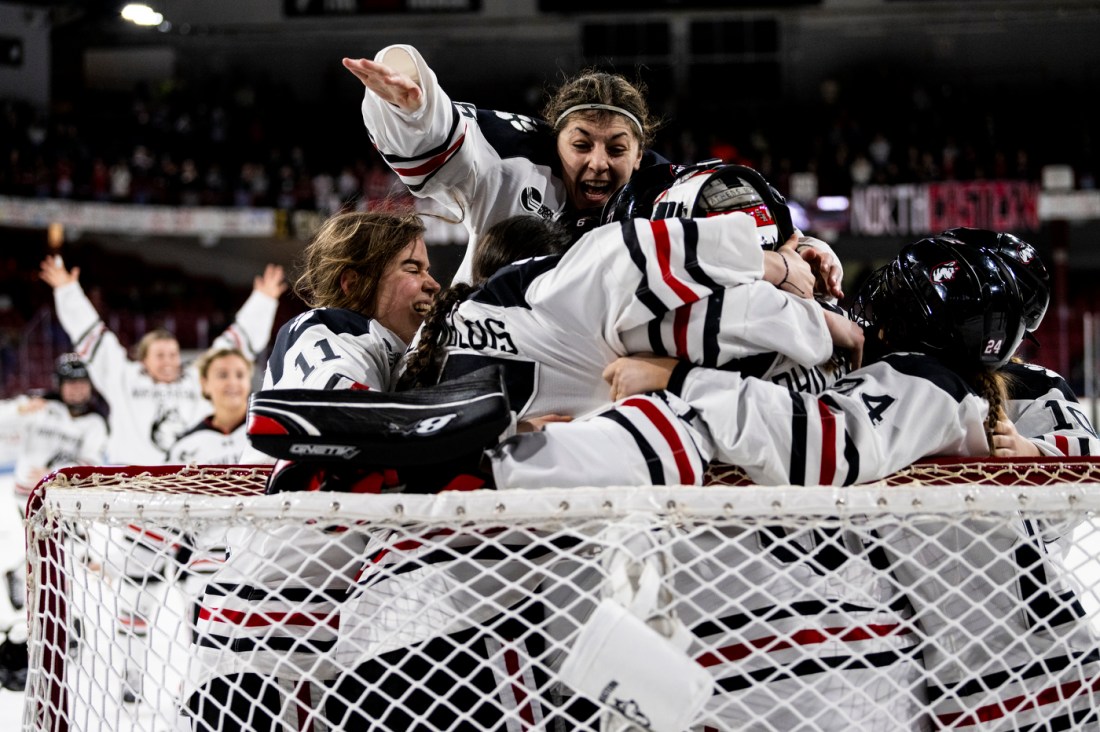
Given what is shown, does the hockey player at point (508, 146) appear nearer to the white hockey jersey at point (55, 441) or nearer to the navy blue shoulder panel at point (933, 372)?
the navy blue shoulder panel at point (933, 372)

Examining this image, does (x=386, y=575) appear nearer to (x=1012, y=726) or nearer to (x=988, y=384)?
(x=1012, y=726)

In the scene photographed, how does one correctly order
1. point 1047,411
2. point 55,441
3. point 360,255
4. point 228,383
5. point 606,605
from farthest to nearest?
point 55,441
point 228,383
point 360,255
point 1047,411
point 606,605

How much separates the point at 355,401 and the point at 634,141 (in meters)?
1.36

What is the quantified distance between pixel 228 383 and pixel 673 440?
3.46 metres

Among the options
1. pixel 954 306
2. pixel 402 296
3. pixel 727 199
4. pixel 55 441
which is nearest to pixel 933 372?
pixel 954 306

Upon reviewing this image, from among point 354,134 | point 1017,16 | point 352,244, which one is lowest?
point 352,244

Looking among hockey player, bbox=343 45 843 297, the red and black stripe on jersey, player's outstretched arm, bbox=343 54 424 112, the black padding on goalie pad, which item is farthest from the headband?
the black padding on goalie pad

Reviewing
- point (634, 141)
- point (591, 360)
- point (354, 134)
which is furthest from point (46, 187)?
point (591, 360)

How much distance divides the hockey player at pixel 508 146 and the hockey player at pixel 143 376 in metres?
2.85

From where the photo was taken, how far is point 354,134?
1462 centimetres

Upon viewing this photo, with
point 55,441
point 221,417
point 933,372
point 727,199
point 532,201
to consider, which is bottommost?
point 55,441

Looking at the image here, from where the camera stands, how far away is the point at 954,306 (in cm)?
154

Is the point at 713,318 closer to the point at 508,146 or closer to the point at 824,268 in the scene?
the point at 824,268

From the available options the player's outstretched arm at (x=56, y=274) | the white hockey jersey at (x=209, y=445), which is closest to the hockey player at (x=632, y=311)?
the white hockey jersey at (x=209, y=445)
